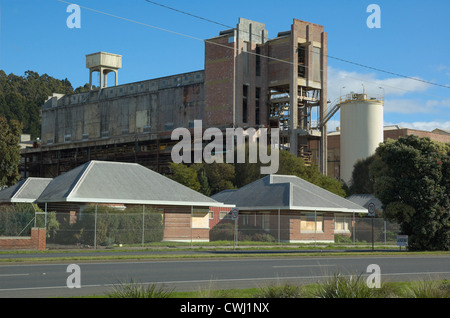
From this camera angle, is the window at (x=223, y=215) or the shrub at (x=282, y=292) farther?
the window at (x=223, y=215)

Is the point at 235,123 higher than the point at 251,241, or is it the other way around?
the point at 235,123

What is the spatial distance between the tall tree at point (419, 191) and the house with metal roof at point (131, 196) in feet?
44.6

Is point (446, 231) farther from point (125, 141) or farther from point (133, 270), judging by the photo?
point (125, 141)

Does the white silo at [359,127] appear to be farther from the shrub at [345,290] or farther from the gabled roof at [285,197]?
the shrub at [345,290]

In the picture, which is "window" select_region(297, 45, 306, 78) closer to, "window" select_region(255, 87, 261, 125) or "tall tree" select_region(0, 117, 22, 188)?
"window" select_region(255, 87, 261, 125)

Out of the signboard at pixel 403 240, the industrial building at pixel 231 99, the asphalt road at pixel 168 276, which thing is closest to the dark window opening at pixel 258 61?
the industrial building at pixel 231 99

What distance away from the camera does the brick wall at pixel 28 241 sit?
3644cm

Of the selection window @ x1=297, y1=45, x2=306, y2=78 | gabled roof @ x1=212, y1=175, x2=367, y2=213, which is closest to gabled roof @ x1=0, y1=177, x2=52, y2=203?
gabled roof @ x1=212, y1=175, x2=367, y2=213

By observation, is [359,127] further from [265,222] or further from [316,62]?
[265,222]

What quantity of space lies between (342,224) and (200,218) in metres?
14.7

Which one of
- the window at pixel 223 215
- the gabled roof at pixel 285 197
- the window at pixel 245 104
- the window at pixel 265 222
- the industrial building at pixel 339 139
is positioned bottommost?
the window at pixel 265 222

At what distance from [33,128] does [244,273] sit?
474 feet

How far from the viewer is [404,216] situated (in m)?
39.3
